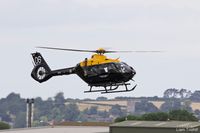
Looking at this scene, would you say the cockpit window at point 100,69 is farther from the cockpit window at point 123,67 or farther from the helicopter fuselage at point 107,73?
the cockpit window at point 123,67

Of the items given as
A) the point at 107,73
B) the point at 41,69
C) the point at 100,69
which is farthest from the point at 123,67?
the point at 41,69

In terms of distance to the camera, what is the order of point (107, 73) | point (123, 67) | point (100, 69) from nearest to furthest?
point (107, 73) < point (123, 67) < point (100, 69)

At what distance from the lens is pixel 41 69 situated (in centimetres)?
7500

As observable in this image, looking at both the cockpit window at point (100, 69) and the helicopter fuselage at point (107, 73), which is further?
the cockpit window at point (100, 69)

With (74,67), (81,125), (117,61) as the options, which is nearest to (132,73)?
(117,61)

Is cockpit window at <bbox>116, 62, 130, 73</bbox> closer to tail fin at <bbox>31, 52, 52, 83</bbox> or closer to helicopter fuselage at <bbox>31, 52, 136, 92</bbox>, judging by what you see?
helicopter fuselage at <bbox>31, 52, 136, 92</bbox>

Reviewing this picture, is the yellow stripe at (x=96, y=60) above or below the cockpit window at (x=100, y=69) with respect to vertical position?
above

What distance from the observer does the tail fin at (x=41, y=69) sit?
2916 inches

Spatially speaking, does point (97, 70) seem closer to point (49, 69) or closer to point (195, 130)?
point (49, 69)

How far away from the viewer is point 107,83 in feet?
225

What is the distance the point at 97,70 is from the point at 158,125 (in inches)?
742

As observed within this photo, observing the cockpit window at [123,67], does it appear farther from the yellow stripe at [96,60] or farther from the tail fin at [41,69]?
the tail fin at [41,69]

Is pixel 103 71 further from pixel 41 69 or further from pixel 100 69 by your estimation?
pixel 41 69

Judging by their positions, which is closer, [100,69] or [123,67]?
[123,67]
